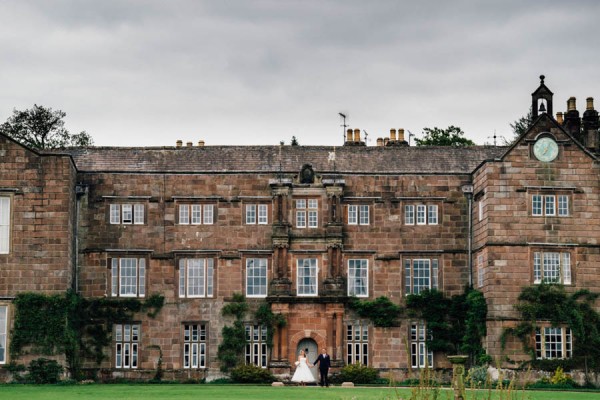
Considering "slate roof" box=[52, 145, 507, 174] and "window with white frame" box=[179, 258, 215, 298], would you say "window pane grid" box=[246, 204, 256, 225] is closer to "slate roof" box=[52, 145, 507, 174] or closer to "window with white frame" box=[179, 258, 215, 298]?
"slate roof" box=[52, 145, 507, 174]

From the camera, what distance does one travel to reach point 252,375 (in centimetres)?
4859

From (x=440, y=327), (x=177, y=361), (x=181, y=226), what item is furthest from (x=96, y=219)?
(x=440, y=327)

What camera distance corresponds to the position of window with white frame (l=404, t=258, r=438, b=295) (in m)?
51.5

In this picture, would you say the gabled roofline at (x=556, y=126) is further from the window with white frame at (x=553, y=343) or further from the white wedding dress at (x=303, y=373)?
the white wedding dress at (x=303, y=373)

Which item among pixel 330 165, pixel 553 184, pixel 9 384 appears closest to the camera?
pixel 9 384

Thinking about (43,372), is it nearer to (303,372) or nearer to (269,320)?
(269,320)

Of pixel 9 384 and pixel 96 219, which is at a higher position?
pixel 96 219

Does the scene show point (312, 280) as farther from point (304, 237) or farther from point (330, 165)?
point (330, 165)

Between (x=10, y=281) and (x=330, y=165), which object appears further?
(x=330, y=165)

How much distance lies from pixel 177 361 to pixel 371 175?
A: 12467 mm

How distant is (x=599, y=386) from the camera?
155 ft

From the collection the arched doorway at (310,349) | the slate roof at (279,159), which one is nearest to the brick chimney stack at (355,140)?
the slate roof at (279,159)

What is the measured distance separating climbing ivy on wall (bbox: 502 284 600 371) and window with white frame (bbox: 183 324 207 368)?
13.6 metres

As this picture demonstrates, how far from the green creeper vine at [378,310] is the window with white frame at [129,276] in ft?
31.8
